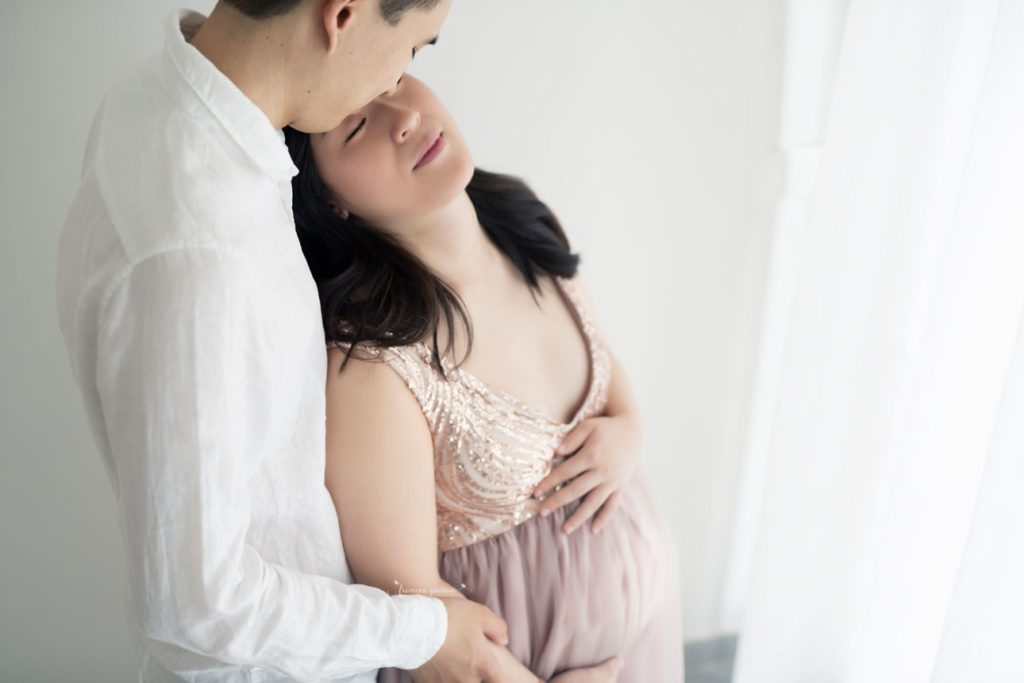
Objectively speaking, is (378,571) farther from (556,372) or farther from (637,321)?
(637,321)

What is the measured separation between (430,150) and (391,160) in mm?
51

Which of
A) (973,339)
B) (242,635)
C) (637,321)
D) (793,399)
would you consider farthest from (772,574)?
(242,635)

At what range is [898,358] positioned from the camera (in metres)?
1.29

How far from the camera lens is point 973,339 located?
3.57 ft

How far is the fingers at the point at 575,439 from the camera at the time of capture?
1.14 metres

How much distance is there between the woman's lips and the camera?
1.01 meters

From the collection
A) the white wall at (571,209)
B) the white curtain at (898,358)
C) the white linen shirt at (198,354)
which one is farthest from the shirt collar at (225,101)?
the white curtain at (898,358)

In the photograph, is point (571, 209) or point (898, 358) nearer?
point (898, 358)

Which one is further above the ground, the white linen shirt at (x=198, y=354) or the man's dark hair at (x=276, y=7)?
the man's dark hair at (x=276, y=7)

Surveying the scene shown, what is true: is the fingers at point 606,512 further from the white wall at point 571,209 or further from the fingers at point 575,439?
the white wall at point 571,209

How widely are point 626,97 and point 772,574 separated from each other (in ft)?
3.19

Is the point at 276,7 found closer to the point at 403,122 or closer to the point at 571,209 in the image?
the point at 403,122

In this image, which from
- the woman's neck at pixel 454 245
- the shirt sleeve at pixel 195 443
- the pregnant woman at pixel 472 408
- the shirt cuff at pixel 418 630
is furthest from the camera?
the woman's neck at pixel 454 245

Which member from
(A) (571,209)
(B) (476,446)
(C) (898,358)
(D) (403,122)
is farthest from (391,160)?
(C) (898,358)
